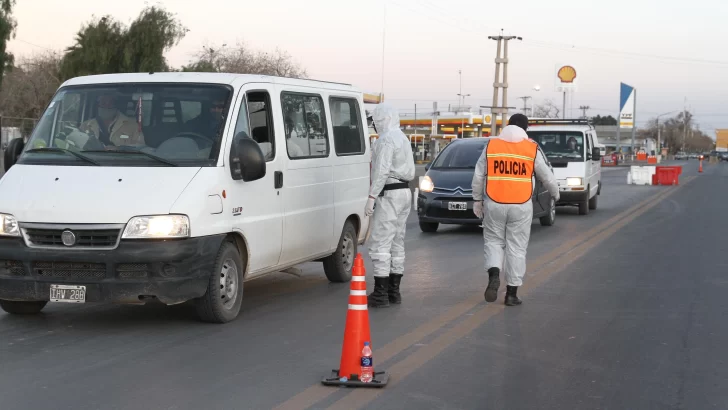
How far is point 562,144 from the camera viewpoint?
72.0 feet

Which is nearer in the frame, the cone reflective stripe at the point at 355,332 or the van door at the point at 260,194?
the cone reflective stripe at the point at 355,332

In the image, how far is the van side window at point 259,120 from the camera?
327 inches

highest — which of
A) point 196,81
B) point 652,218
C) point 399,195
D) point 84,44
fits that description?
point 84,44

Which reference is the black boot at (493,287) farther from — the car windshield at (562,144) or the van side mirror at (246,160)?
the car windshield at (562,144)

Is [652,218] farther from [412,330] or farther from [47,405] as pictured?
[47,405]

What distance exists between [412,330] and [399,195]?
1443 mm

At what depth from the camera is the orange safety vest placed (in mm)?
8906

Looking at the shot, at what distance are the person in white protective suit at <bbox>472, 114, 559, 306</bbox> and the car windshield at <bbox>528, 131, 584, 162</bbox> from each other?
1289cm

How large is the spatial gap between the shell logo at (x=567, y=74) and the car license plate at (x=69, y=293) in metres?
Answer: 84.3

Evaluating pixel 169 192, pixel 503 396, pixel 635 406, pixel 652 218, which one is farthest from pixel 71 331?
pixel 652 218

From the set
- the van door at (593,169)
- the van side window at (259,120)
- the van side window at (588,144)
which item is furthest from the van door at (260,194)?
the van door at (593,169)

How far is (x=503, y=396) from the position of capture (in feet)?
18.7

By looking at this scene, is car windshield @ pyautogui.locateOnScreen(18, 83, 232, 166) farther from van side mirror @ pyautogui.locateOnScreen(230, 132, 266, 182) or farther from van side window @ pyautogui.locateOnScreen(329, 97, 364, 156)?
van side window @ pyautogui.locateOnScreen(329, 97, 364, 156)

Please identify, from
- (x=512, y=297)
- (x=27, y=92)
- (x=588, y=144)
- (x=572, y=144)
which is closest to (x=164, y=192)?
(x=512, y=297)
